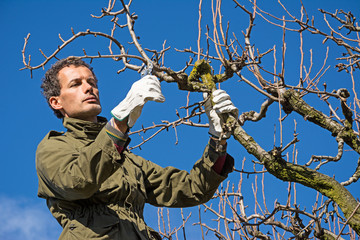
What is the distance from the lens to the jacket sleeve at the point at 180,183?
3404 mm

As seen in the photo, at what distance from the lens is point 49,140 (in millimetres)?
3188

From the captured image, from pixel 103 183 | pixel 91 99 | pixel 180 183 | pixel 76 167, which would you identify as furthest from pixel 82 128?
pixel 180 183

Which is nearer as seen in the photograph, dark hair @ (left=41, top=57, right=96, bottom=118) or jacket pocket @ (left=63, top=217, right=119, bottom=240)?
jacket pocket @ (left=63, top=217, right=119, bottom=240)

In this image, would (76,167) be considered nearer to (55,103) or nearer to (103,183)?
(103,183)

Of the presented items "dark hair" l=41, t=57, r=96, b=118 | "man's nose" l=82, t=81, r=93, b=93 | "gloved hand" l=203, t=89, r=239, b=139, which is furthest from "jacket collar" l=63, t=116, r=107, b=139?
"gloved hand" l=203, t=89, r=239, b=139

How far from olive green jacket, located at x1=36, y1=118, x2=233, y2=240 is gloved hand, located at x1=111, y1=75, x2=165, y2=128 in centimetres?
15

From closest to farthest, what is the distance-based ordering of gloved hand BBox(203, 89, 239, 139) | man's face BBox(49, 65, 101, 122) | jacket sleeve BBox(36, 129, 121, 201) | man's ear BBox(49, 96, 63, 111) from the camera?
jacket sleeve BBox(36, 129, 121, 201)
gloved hand BBox(203, 89, 239, 139)
man's face BBox(49, 65, 101, 122)
man's ear BBox(49, 96, 63, 111)

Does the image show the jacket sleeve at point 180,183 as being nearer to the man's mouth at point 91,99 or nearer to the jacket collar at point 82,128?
the jacket collar at point 82,128

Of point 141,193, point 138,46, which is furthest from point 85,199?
point 138,46

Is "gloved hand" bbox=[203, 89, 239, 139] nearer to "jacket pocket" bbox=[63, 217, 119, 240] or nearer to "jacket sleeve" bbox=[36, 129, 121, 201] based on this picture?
"jacket sleeve" bbox=[36, 129, 121, 201]

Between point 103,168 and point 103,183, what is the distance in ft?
1.35

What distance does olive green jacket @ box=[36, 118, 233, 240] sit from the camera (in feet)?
9.02

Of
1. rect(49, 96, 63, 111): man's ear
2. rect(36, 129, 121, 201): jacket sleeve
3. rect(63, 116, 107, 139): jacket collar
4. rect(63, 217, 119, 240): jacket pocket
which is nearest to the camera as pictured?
rect(36, 129, 121, 201): jacket sleeve

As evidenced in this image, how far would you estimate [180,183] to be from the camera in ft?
11.5
